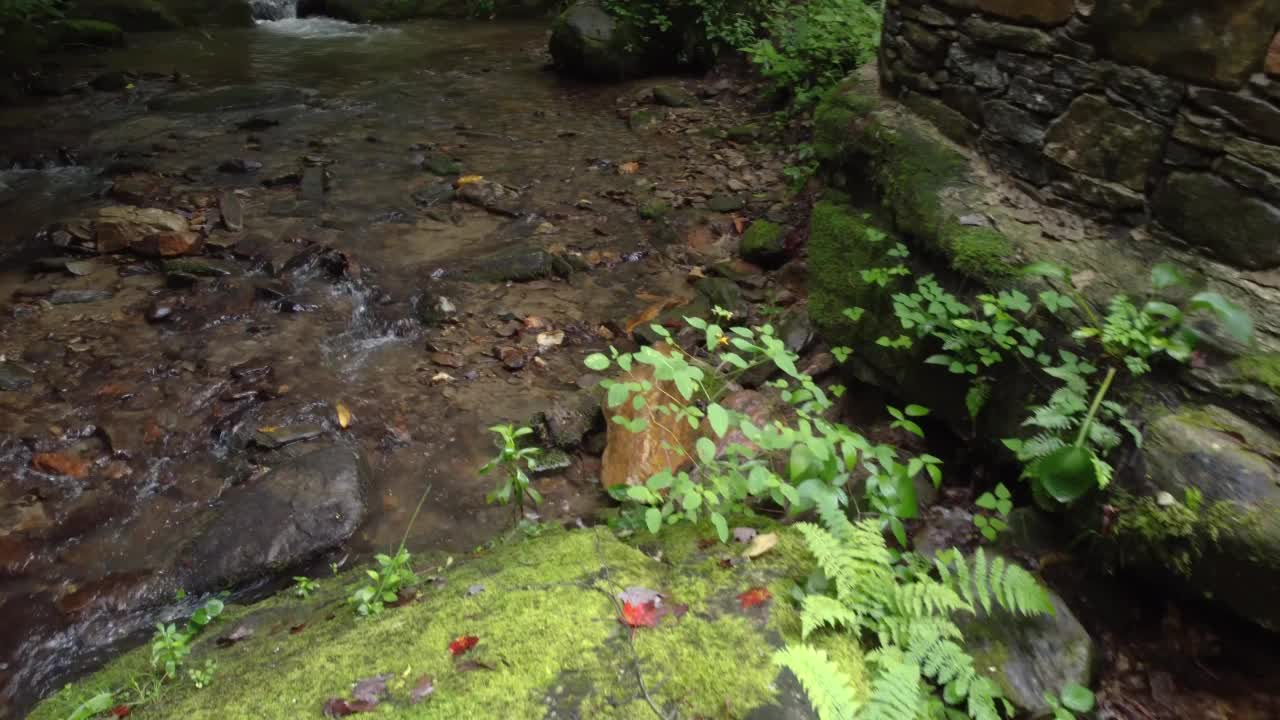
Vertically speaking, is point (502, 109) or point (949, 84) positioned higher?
point (949, 84)

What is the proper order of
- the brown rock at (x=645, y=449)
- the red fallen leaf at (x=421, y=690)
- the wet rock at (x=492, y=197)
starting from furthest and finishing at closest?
the wet rock at (x=492, y=197) → the brown rock at (x=645, y=449) → the red fallen leaf at (x=421, y=690)

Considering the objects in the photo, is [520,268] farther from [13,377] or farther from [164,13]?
[164,13]

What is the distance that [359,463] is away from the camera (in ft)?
13.3

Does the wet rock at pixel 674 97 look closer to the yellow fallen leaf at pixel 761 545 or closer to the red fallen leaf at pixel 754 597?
the yellow fallen leaf at pixel 761 545

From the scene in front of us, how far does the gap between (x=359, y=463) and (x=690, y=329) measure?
89.7 inches

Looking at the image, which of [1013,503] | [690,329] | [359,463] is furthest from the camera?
[690,329]

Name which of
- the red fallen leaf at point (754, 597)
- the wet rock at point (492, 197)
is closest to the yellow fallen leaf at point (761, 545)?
the red fallen leaf at point (754, 597)

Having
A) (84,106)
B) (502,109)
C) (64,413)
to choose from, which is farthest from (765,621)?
(84,106)

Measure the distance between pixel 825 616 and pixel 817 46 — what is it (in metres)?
6.63

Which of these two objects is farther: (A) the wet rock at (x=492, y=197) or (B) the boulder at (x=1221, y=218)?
(A) the wet rock at (x=492, y=197)

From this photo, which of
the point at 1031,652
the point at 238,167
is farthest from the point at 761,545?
the point at 238,167

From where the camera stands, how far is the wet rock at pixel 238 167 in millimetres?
A: 7289

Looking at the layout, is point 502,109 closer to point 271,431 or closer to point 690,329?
point 690,329

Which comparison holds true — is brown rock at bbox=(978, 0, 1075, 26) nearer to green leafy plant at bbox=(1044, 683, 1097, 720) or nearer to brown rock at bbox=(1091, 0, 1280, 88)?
brown rock at bbox=(1091, 0, 1280, 88)
